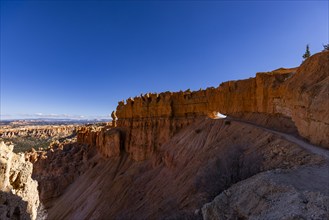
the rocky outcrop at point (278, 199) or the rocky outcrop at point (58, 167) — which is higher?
the rocky outcrop at point (278, 199)

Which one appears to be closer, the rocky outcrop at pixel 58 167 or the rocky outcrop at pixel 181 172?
the rocky outcrop at pixel 181 172

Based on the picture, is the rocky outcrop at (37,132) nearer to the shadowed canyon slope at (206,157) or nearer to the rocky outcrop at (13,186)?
the shadowed canyon slope at (206,157)

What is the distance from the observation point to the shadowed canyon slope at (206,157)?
6012 millimetres

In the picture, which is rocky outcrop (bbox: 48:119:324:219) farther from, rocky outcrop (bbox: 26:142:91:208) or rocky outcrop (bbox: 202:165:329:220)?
rocky outcrop (bbox: 202:165:329:220)

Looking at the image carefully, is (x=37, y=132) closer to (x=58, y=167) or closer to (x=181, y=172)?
(x=58, y=167)

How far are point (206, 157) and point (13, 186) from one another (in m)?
14.1

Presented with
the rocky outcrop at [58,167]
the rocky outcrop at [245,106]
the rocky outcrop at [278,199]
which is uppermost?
the rocky outcrop at [245,106]

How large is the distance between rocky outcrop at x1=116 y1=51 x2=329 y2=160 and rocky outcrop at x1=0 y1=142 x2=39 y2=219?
43.1 ft

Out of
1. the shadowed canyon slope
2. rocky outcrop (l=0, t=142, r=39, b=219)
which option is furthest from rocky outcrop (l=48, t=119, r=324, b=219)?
rocky outcrop (l=0, t=142, r=39, b=219)

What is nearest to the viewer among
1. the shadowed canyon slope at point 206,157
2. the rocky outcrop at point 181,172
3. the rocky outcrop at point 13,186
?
the rocky outcrop at point 13,186

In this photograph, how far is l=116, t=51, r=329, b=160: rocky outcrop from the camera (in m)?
11.0

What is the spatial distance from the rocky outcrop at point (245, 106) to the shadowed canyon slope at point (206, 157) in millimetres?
71

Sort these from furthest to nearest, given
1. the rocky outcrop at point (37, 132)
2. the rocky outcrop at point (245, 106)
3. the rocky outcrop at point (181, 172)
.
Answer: the rocky outcrop at point (37, 132) → the rocky outcrop at point (245, 106) → the rocky outcrop at point (181, 172)

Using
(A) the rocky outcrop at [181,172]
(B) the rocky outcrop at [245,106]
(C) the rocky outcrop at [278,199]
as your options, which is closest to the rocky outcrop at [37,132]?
(A) the rocky outcrop at [181,172]
